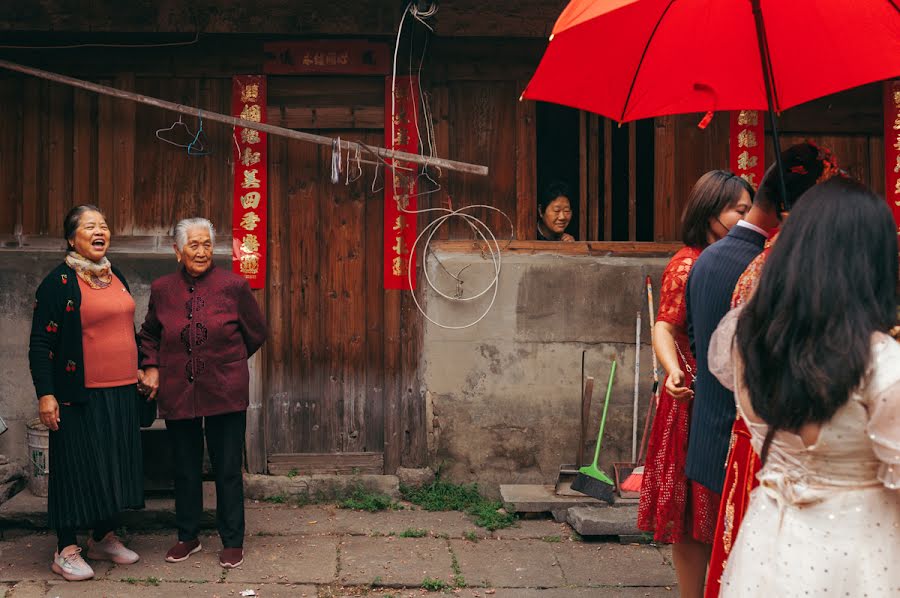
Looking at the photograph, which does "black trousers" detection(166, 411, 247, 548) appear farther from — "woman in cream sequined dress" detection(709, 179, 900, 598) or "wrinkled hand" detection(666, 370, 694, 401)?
"woman in cream sequined dress" detection(709, 179, 900, 598)

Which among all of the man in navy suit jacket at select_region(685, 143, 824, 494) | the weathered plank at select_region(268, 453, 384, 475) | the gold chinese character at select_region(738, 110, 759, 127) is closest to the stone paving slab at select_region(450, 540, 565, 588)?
the weathered plank at select_region(268, 453, 384, 475)

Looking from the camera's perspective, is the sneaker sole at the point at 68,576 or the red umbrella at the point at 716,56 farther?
the sneaker sole at the point at 68,576

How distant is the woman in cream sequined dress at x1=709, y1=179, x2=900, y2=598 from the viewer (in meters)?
2.35

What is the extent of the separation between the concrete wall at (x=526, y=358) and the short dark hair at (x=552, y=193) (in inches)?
16.1

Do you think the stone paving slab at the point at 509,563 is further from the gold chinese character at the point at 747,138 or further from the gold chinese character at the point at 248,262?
the gold chinese character at the point at 747,138

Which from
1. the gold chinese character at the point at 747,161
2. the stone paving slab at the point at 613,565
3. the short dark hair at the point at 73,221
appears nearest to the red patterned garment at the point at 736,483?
the stone paving slab at the point at 613,565

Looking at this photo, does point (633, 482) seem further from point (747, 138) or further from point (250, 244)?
point (250, 244)

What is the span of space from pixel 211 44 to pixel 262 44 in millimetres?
365

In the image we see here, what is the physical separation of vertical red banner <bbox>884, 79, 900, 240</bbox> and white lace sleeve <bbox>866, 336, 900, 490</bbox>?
5.30 m

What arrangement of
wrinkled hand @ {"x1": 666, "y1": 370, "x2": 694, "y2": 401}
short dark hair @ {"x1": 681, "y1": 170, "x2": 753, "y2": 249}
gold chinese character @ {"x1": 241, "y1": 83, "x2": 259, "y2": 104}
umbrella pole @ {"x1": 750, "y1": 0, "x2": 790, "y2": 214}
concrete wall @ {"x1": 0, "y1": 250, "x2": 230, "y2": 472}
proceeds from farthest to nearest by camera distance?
gold chinese character @ {"x1": 241, "y1": 83, "x2": 259, "y2": 104}, concrete wall @ {"x1": 0, "y1": 250, "x2": 230, "y2": 472}, short dark hair @ {"x1": 681, "y1": 170, "x2": 753, "y2": 249}, wrinkled hand @ {"x1": 666, "y1": 370, "x2": 694, "y2": 401}, umbrella pole @ {"x1": 750, "y1": 0, "x2": 790, "y2": 214}

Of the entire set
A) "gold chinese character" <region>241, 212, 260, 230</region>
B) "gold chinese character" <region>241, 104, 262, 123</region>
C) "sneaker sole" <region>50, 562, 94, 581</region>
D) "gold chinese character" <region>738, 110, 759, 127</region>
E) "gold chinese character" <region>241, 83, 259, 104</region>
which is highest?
"gold chinese character" <region>241, 83, 259, 104</region>

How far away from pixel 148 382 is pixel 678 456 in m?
3.27

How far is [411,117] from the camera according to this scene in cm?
718

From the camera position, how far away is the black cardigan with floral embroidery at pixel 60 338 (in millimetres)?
5547
